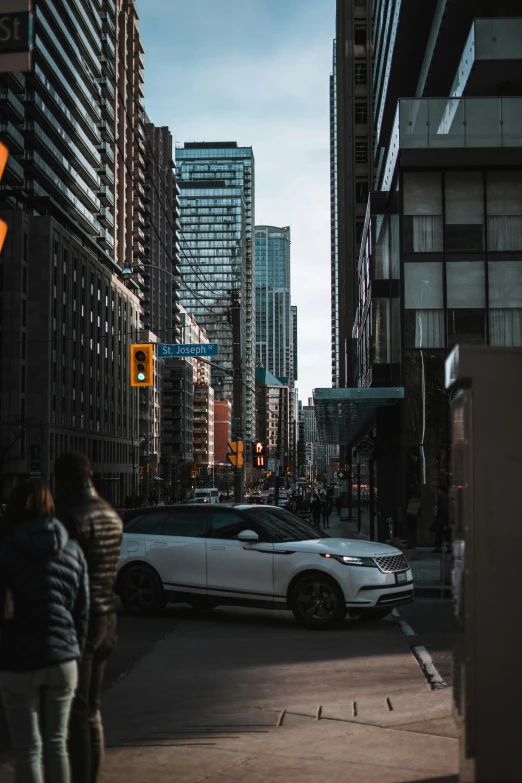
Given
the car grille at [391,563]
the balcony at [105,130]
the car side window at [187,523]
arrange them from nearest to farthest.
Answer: the car grille at [391,563] → the car side window at [187,523] → the balcony at [105,130]

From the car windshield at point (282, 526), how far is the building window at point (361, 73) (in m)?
75.8

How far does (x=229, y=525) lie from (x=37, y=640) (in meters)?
8.75

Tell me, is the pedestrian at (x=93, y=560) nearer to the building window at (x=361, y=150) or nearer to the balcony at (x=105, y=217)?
the building window at (x=361, y=150)

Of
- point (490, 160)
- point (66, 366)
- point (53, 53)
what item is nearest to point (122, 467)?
point (66, 366)

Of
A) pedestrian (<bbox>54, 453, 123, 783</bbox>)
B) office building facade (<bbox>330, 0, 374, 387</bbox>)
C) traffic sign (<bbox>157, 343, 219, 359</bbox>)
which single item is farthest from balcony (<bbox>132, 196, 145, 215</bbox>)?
pedestrian (<bbox>54, 453, 123, 783</bbox>)

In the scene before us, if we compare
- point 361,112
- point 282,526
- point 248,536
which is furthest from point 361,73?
point 248,536

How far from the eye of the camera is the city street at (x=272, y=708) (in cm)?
604

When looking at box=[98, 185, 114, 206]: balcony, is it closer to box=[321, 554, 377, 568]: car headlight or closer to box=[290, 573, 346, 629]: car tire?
box=[290, 573, 346, 629]: car tire

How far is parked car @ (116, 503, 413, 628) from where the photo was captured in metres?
12.0

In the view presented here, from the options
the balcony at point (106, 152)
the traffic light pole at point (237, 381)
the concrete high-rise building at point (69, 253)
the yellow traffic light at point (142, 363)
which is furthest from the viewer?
the balcony at point (106, 152)

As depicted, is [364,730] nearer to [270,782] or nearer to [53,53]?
[270,782]

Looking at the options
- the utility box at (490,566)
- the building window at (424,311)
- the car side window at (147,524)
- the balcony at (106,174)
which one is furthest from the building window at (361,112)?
the utility box at (490,566)

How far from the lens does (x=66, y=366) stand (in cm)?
8150

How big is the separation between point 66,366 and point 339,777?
77911 mm
